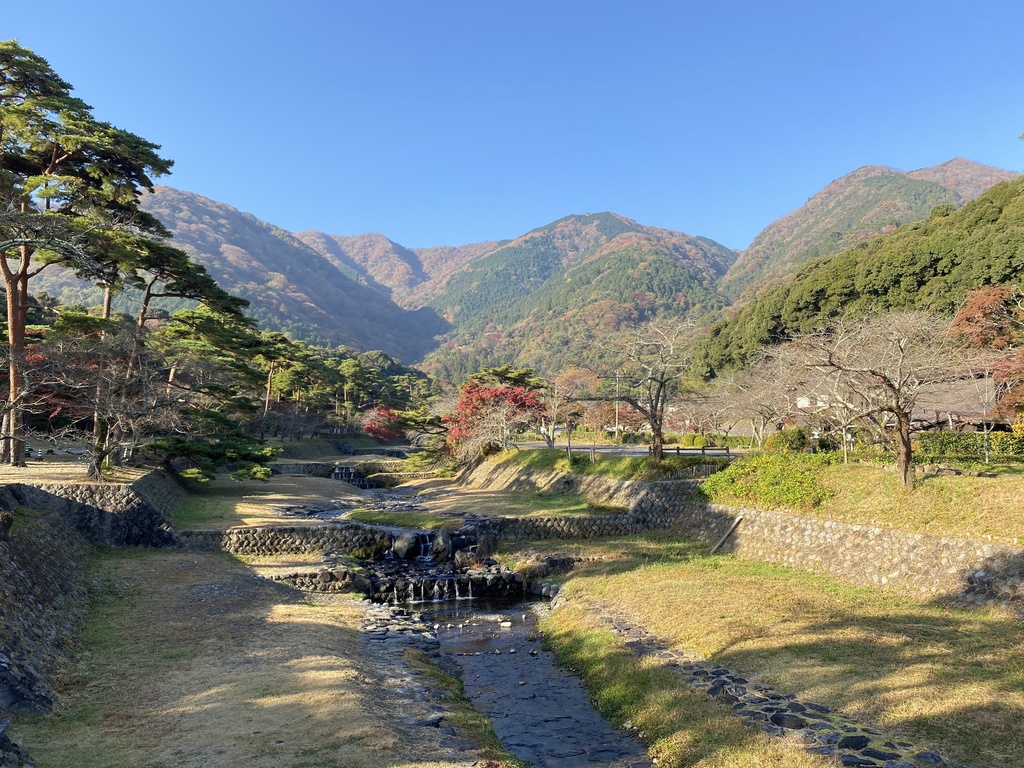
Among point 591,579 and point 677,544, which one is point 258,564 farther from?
point 677,544

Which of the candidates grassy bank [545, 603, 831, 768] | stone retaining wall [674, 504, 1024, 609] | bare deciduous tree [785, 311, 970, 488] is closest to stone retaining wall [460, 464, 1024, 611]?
stone retaining wall [674, 504, 1024, 609]

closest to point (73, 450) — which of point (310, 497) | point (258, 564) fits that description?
point (310, 497)

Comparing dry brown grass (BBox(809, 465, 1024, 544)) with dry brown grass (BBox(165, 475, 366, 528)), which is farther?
dry brown grass (BBox(165, 475, 366, 528))

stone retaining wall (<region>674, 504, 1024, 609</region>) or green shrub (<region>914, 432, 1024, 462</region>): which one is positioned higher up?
green shrub (<region>914, 432, 1024, 462</region>)

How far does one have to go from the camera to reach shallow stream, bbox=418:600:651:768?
29.0 ft

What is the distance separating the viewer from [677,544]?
806 inches

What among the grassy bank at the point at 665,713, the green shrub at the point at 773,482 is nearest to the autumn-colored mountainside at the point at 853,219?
the green shrub at the point at 773,482

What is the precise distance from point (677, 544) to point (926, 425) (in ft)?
57.8

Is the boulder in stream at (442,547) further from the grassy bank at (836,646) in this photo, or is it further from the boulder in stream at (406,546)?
the grassy bank at (836,646)

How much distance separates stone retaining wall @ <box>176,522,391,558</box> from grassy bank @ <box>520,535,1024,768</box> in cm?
960

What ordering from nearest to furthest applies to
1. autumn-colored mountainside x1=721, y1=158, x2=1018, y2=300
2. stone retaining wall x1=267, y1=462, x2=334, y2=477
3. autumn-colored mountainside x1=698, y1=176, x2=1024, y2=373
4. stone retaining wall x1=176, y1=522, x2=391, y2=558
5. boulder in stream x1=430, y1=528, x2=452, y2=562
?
stone retaining wall x1=176, y1=522, x2=391, y2=558
boulder in stream x1=430, y1=528, x2=452, y2=562
autumn-colored mountainside x1=698, y1=176, x2=1024, y2=373
stone retaining wall x1=267, y1=462, x2=334, y2=477
autumn-colored mountainside x1=721, y1=158, x2=1018, y2=300

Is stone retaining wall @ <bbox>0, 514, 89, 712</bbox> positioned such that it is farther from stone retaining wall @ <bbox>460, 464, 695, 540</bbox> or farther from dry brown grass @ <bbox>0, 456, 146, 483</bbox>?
stone retaining wall @ <bbox>460, 464, 695, 540</bbox>

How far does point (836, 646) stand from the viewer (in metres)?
10.2

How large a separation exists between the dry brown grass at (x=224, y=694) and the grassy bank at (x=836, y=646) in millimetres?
4480
